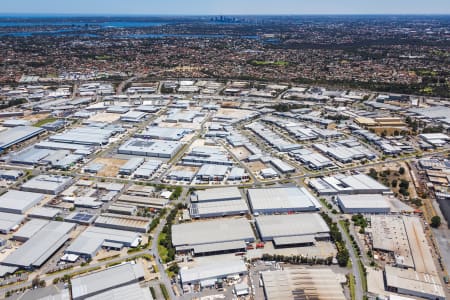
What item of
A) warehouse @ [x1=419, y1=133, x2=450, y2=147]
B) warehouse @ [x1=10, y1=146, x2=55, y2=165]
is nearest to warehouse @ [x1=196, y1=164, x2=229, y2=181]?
warehouse @ [x1=10, y1=146, x2=55, y2=165]

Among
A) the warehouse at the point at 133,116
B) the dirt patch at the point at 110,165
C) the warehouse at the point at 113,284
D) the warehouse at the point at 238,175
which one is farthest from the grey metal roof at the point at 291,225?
the warehouse at the point at 133,116

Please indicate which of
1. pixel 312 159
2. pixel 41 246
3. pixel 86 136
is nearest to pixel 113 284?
pixel 41 246

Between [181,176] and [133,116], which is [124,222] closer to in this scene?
[181,176]

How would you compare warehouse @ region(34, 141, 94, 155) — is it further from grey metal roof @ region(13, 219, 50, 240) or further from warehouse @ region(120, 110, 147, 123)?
grey metal roof @ region(13, 219, 50, 240)

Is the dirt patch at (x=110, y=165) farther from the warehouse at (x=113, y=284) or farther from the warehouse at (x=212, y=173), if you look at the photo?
the warehouse at (x=113, y=284)

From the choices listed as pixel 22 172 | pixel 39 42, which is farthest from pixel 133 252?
pixel 39 42
